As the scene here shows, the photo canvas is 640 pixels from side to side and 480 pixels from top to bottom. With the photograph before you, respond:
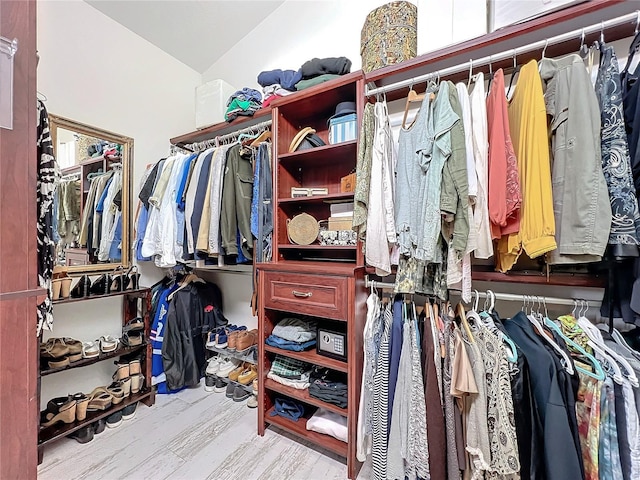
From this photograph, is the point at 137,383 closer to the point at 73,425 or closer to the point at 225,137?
the point at 73,425

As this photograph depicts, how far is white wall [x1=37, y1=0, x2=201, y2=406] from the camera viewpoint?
5.64 feet

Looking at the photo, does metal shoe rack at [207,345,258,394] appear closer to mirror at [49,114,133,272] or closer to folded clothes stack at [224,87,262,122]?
mirror at [49,114,133,272]

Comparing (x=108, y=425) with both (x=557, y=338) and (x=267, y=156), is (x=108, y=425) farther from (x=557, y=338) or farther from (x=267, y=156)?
(x=557, y=338)

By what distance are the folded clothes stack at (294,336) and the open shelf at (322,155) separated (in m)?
1.02

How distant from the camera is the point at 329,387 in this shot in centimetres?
142

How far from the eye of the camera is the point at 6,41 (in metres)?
0.51

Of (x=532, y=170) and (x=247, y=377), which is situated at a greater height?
(x=532, y=170)

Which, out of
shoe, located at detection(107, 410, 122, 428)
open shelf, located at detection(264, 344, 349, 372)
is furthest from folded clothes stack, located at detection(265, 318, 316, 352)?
shoe, located at detection(107, 410, 122, 428)

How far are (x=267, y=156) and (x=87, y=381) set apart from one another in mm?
2039

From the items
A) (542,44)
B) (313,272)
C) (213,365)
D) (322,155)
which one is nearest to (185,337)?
(213,365)

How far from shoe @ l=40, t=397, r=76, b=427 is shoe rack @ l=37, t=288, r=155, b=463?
0.08 ft

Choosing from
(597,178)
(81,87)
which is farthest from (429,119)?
(81,87)

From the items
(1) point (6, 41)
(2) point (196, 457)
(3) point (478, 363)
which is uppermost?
(1) point (6, 41)

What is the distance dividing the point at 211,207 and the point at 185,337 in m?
1.08
